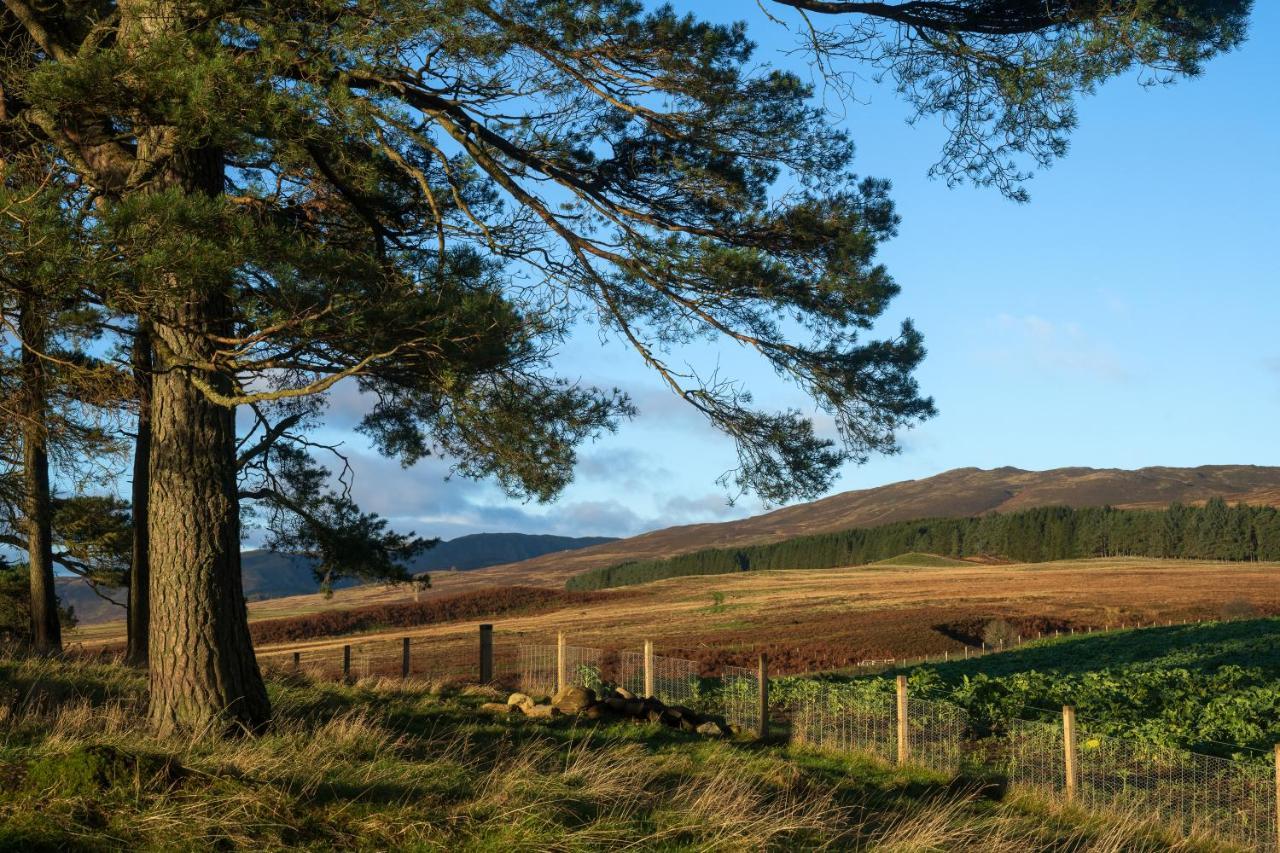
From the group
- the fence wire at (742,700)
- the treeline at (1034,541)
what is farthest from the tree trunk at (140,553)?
the treeline at (1034,541)

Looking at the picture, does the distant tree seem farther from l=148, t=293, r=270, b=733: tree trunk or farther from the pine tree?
l=148, t=293, r=270, b=733: tree trunk

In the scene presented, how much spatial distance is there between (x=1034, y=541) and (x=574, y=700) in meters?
94.4

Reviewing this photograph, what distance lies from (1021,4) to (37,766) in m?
11.3

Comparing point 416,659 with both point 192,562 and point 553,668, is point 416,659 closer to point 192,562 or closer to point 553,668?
point 553,668

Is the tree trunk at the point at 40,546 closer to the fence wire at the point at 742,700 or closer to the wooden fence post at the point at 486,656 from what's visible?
the wooden fence post at the point at 486,656

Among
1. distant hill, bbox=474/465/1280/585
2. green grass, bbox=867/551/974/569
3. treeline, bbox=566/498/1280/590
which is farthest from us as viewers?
distant hill, bbox=474/465/1280/585

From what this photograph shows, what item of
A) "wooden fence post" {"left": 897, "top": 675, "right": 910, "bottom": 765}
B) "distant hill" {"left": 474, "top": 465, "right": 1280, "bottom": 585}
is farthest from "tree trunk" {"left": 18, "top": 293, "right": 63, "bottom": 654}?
"distant hill" {"left": 474, "top": 465, "right": 1280, "bottom": 585}

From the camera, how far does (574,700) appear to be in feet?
46.3

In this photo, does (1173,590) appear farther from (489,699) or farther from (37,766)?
(37,766)

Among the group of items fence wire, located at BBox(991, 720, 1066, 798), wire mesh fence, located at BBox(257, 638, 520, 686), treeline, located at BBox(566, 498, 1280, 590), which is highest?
treeline, located at BBox(566, 498, 1280, 590)

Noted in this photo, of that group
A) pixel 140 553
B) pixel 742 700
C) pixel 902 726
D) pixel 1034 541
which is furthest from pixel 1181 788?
pixel 1034 541

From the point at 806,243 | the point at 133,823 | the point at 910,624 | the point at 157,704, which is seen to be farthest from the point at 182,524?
the point at 910,624

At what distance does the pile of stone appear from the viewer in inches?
543

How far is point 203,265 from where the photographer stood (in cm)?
844
